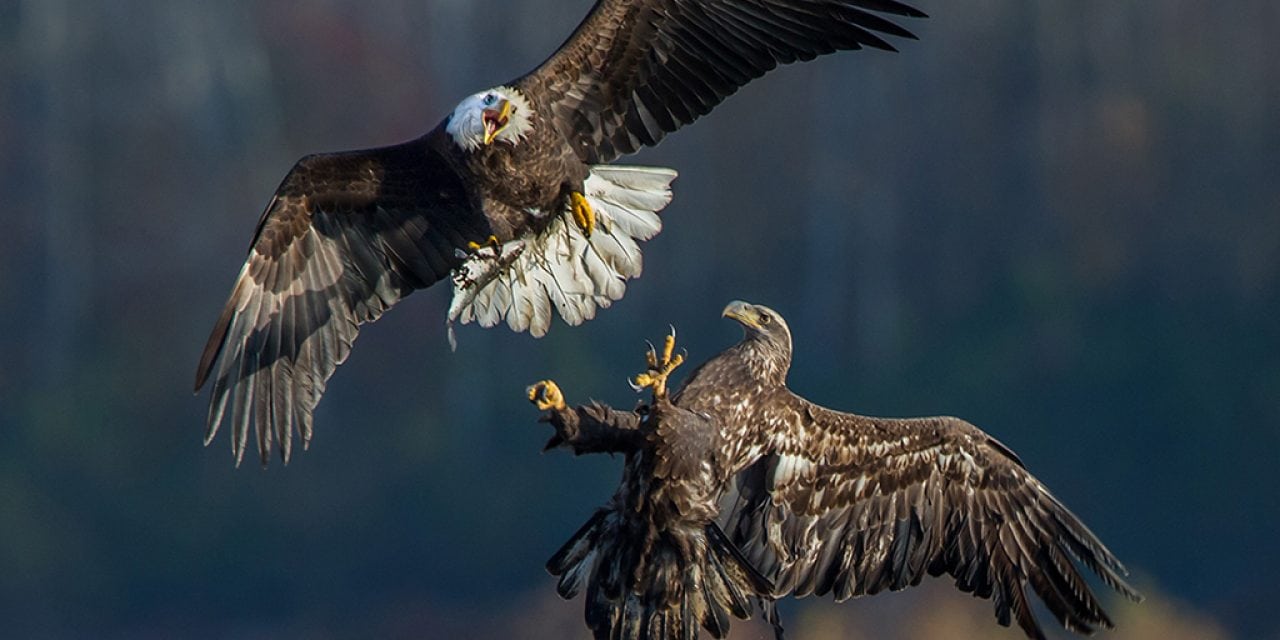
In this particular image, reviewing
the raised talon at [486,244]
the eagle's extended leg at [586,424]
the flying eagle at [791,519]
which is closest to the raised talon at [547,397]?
the eagle's extended leg at [586,424]

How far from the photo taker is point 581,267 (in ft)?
26.2

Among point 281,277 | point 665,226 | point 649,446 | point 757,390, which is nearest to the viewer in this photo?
point 649,446

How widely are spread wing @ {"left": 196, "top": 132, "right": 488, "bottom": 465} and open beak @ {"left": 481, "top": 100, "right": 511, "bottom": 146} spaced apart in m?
0.37

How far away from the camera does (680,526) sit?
6.78 m

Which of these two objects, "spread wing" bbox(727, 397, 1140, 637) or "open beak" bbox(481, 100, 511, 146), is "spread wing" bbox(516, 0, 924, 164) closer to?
"open beak" bbox(481, 100, 511, 146)

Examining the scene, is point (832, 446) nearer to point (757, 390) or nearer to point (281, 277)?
point (757, 390)

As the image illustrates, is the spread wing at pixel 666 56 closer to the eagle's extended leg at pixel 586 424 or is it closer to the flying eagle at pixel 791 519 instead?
the flying eagle at pixel 791 519

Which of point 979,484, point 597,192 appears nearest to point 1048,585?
point 979,484

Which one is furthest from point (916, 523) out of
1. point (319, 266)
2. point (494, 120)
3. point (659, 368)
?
point (319, 266)

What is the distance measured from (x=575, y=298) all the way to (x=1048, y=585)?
186 centimetres

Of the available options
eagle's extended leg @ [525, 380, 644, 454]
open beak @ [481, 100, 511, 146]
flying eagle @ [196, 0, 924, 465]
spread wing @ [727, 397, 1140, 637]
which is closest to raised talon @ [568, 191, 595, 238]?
flying eagle @ [196, 0, 924, 465]

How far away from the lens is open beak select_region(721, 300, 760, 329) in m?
7.50

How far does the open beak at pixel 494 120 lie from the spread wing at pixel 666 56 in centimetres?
21

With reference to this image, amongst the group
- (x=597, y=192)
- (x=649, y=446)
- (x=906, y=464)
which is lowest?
(x=906, y=464)
